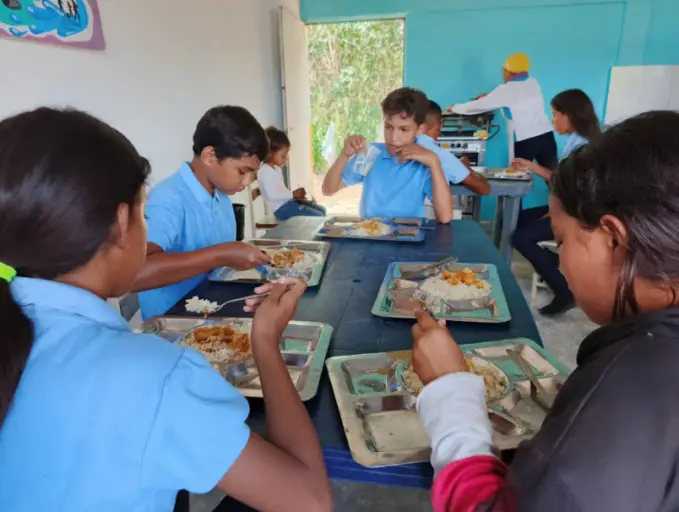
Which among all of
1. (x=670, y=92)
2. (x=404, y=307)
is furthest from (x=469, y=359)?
(x=670, y=92)

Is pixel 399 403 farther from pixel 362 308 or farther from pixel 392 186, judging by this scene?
pixel 392 186

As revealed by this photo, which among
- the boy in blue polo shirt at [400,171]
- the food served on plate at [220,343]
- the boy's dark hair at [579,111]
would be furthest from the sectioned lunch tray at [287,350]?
the boy's dark hair at [579,111]

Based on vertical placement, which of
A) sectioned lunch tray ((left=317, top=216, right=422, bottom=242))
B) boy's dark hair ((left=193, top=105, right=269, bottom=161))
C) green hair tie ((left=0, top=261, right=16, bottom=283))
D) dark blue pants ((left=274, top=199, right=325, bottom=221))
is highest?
boy's dark hair ((left=193, top=105, right=269, bottom=161))

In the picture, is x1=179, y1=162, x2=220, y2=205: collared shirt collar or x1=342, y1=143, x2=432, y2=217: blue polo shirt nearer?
x1=179, y1=162, x2=220, y2=205: collared shirt collar

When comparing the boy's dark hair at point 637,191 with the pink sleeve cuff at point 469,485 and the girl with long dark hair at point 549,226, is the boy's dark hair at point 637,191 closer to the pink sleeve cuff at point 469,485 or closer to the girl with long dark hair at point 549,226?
the pink sleeve cuff at point 469,485

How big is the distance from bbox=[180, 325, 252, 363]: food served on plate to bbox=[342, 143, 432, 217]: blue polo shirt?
1457mm

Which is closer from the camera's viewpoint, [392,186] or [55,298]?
[55,298]

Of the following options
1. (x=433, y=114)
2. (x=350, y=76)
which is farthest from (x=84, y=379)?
(x=350, y=76)

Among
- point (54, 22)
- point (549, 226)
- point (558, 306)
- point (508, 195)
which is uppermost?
point (54, 22)

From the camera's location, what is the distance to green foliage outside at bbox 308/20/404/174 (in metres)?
6.36

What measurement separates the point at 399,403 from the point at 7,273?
654 millimetres

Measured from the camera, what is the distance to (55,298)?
2.00ft

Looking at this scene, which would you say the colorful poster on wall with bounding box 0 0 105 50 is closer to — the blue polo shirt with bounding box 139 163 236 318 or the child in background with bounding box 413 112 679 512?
the blue polo shirt with bounding box 139 163 236 318

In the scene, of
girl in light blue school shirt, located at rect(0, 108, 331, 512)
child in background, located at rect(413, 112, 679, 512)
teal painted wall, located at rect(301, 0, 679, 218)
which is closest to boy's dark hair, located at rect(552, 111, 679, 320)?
child in background, located at rect(413, 112, 679, 512)
